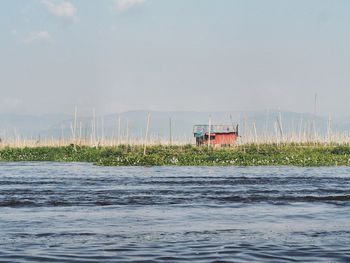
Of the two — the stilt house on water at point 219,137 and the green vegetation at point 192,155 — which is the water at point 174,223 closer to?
the green vegetation at point 192,155

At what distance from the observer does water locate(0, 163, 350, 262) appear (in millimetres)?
12992

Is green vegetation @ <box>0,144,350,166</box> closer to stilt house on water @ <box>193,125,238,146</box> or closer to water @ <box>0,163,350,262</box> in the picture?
stilt house on water @ <box>193,125,238,146</box>

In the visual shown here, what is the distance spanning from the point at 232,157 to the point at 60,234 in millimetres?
41676

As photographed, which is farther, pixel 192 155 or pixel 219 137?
pixel 219 137

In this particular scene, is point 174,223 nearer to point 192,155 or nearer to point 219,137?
point 192,155

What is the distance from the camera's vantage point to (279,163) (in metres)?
53.8

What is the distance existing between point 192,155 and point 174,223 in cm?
4137

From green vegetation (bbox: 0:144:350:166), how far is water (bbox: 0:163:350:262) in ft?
71.9

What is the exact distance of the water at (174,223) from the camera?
12992 mm

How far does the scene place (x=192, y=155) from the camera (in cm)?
5884

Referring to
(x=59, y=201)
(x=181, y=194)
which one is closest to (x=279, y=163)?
(x=181, y=194)

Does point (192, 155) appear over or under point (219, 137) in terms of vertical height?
under

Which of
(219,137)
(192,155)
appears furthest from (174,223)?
(219,137)

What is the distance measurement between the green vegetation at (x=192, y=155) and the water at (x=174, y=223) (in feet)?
71.9
